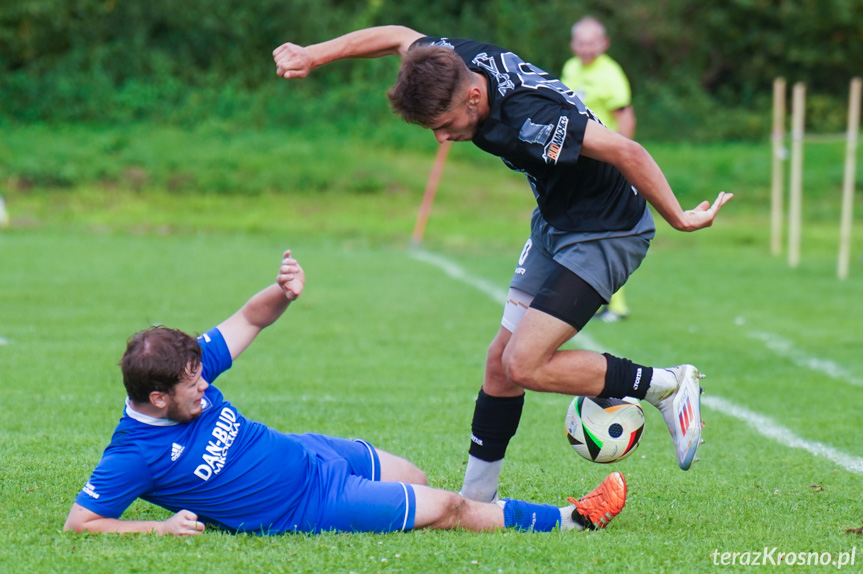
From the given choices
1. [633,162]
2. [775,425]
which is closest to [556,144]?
[633,162]

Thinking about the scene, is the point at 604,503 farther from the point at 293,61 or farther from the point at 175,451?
the point at 293,61

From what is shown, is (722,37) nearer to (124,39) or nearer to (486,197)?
(486,197)

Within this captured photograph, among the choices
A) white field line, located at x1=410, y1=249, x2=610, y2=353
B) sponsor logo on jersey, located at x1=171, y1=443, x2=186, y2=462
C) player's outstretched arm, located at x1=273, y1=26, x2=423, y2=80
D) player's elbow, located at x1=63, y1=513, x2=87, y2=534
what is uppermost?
player's outstretched arm, located at x1=273, y1=26, x2=423, y2=80

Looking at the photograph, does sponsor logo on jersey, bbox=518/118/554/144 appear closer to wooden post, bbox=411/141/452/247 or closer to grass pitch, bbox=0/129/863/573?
grass pitch, bbox=0/129/863/573

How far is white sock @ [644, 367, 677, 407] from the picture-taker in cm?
434

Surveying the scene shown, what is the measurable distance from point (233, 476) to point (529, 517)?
3.82ft

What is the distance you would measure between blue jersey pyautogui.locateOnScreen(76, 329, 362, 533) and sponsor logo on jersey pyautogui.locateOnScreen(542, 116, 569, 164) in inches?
57.5

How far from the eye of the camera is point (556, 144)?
12.6ft

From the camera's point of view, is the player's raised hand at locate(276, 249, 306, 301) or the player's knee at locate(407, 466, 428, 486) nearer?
the player's raised hand at locate(276, 249, 306, 301)

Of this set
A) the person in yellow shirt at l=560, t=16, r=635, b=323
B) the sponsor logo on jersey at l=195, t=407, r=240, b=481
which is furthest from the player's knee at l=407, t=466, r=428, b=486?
the person in yellow shirt at l=560, t=16, r=635, b=323

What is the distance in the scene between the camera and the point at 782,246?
58.5 ft

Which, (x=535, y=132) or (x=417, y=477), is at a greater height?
(x=535, y=132)

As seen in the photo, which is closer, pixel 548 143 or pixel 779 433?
pixel 548 143

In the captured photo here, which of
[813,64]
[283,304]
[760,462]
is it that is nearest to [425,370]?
[760,462]
